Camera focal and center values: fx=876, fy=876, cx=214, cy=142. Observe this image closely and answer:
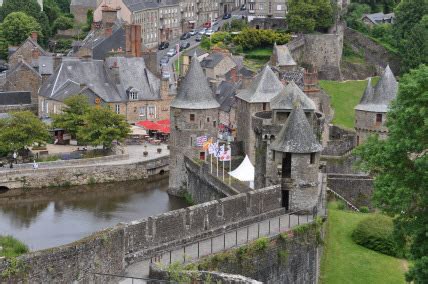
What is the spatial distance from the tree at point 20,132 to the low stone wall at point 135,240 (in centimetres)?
2492

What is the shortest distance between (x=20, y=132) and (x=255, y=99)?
15.8m

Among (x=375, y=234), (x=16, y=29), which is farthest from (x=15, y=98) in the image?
(x=375, y=234)

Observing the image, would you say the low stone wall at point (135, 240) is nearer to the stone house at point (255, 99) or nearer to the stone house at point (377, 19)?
the stone house at point (255, 99)

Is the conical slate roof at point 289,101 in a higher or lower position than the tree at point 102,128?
higher

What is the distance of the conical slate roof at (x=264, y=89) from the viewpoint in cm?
4728

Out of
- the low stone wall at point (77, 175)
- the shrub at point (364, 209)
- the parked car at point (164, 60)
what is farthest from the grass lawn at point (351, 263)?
the parked car at point (164, 60)

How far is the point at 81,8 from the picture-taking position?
378 feet

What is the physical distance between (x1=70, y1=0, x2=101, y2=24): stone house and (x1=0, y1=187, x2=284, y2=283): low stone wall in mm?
84904

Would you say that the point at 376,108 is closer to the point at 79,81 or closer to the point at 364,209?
the point at 364,209

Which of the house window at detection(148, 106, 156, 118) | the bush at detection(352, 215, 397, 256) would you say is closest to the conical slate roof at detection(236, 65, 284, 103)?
the bush at detection(352, 215, 397, 256)

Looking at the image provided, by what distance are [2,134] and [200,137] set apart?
14335 millimetres

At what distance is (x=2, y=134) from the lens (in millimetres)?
53938

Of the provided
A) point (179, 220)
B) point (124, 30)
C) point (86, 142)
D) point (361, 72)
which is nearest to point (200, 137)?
point (86, 142)

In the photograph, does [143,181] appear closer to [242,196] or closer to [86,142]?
[86,142]
